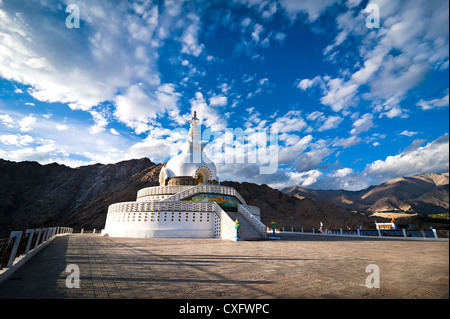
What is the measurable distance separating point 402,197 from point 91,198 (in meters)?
178

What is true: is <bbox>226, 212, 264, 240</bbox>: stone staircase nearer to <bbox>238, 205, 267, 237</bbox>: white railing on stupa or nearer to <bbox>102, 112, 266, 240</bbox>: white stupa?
<bbox>102, 112, 266, 240</bbox>: white stupa

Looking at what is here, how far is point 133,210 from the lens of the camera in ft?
69.8

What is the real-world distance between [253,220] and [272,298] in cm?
1793

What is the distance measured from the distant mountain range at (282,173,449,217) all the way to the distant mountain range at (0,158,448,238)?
121 feet

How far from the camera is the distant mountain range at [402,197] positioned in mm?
115750

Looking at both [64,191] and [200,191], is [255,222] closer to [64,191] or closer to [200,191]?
[200,191]

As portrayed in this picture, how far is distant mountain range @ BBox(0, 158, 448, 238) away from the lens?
64.0 meters

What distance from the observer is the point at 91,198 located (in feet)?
256

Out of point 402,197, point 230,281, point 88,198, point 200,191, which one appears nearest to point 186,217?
point 200,191

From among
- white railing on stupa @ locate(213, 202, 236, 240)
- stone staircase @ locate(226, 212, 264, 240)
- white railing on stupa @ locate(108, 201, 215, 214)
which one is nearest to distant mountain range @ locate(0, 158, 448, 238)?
Result: white railing on stupa @ locate(108, 201, 215, 214)

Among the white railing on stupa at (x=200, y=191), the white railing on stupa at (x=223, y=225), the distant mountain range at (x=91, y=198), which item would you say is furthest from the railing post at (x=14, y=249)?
the distant mountain range at (x=91, y=198)

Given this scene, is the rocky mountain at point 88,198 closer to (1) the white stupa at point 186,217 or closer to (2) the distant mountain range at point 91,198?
(2) the distant mountain range at point 91,198
